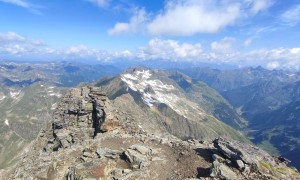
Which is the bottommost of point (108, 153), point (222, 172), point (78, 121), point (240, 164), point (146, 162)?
point (78, 121)

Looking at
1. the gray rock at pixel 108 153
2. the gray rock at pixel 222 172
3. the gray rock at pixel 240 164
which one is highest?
the gray rock at pixel 240 164

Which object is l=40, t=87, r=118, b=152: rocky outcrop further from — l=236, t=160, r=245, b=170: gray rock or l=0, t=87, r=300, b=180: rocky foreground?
l=236, t=160, r=245, b=170: gray rock

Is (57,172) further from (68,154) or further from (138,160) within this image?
(138,160)

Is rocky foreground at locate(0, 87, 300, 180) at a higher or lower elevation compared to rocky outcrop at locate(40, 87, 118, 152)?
higher

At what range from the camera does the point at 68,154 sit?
57812 millimetres

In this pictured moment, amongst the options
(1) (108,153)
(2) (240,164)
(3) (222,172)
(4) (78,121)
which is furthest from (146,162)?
(4) (78,121)

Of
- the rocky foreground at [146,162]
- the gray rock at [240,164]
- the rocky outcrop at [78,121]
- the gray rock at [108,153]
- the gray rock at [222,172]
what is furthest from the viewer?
the rocky outcrop at [78,121]

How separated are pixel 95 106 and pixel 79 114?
5273mm

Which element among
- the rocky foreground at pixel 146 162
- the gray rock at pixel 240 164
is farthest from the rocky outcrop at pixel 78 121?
the gray rock at pixel 240 164

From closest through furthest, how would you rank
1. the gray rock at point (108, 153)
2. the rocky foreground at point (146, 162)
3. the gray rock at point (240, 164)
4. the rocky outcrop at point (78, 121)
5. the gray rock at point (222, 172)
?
the gray rock at point (222, 172), the gray rock at point (240, 164), the rocky foreground at point (146, 162), the gray rock at point (108, 153), the rocky outcrop at point (78, 121)

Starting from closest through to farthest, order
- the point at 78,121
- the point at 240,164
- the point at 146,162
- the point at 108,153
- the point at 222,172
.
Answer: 1. the point at 222,172
2. the point at 240,164
3. the point at 146,162
4. the point at 108,153
5. the point at 78,121

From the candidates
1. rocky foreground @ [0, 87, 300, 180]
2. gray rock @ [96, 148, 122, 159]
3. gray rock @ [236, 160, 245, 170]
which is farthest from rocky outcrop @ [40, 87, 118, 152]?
gray rock @ [236, 160, 245, 170]

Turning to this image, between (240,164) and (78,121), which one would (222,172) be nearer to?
(240,164)

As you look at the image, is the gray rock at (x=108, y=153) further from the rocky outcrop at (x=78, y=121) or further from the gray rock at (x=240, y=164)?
the gray rock at (x=240, y=164)
